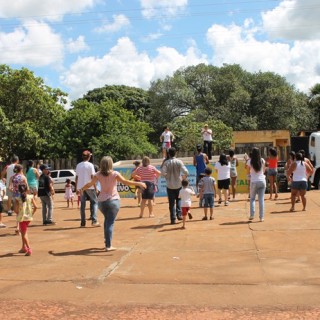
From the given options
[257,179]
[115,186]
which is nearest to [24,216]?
[115,186]

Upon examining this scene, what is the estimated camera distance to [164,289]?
6195 millimetres

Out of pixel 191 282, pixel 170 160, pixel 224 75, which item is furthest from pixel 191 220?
pixel 224 75

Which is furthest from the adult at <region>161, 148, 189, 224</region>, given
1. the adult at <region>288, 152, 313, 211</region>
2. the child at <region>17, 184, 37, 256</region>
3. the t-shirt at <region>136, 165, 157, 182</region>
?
the child at <region>17, 184, 37, 256</region>

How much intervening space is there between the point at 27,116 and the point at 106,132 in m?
6.09

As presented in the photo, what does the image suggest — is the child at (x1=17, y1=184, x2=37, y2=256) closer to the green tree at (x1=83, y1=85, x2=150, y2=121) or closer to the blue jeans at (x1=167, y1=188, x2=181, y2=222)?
the blue jeans at (x1=167, y1=188, x2=181, y2=222)

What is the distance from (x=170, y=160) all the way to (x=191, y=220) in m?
1.65

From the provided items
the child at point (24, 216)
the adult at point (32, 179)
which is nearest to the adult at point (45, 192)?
the adult at point (32, 179)

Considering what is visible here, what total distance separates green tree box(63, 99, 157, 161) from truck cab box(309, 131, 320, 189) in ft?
35.8

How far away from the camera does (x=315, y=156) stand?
21.4m

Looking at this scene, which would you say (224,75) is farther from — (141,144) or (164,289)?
(164,289)

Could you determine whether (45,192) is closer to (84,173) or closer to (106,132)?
(84,173)

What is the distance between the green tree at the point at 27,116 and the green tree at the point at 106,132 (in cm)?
131

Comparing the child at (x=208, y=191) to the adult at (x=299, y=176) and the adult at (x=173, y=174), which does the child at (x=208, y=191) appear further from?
the adult at (x=299, y=176)

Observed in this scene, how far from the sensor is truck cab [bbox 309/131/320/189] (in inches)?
821
